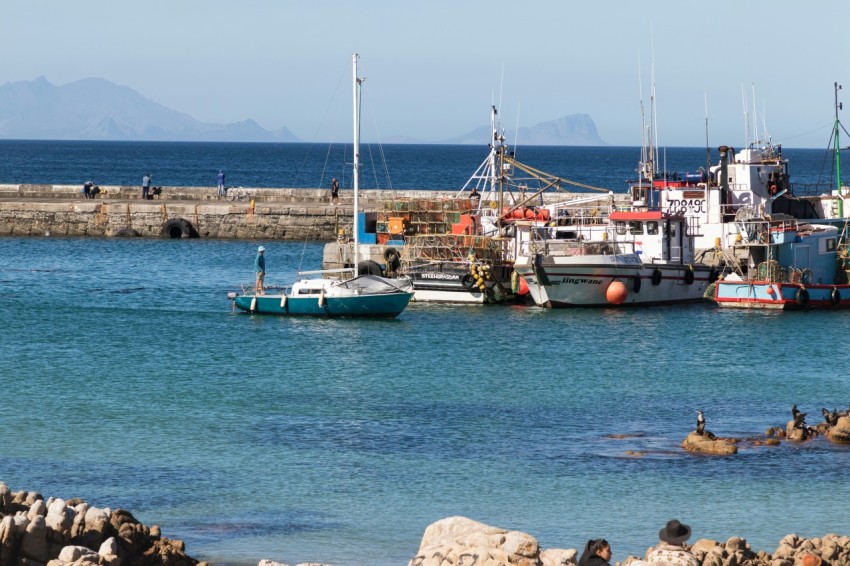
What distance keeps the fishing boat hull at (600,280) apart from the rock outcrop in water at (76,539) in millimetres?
24680

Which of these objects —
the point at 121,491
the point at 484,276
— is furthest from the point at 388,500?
the point at 484,276

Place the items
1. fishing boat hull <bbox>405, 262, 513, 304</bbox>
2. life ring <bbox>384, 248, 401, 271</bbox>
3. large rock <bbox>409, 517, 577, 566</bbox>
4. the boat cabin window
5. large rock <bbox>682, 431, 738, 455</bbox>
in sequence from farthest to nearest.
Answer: life ring <bbox>384, 248, 401, 271</bbox>, the boat cabin window, fishing boat hull <bbox>405, 262, 513, 304</bbox>, large rock <bbox>682, 431, 738, 455</bbox>, large rock <bbox>409, 517, 577, 566</bbox>

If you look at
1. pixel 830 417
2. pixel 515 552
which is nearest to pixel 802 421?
pixel 830 417

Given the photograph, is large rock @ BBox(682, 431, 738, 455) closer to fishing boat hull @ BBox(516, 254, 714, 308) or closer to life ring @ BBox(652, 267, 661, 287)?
fishing boat hull @ BBox(516, 254, 714, 308)

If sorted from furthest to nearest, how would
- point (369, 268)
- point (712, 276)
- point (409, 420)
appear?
point (369, 268) < point (712, 276) < point (409, 420)

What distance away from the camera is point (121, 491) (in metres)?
18.0

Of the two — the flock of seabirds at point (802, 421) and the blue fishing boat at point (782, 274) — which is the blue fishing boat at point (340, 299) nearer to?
the blue fishing boat at point (782, 274)

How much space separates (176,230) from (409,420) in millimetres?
38121

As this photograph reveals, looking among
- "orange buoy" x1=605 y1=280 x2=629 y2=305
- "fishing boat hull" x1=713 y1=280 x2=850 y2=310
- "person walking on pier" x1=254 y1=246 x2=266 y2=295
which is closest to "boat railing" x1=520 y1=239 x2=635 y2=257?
"orange buoy" x1=605 y1=280 x2=629 y2=305

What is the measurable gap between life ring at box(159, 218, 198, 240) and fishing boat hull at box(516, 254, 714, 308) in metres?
24.4

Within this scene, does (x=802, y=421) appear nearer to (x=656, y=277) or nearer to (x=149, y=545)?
(x=149, y=545)

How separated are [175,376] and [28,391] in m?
3.22

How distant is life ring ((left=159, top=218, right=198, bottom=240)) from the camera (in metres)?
59.6

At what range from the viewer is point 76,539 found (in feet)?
45.6
